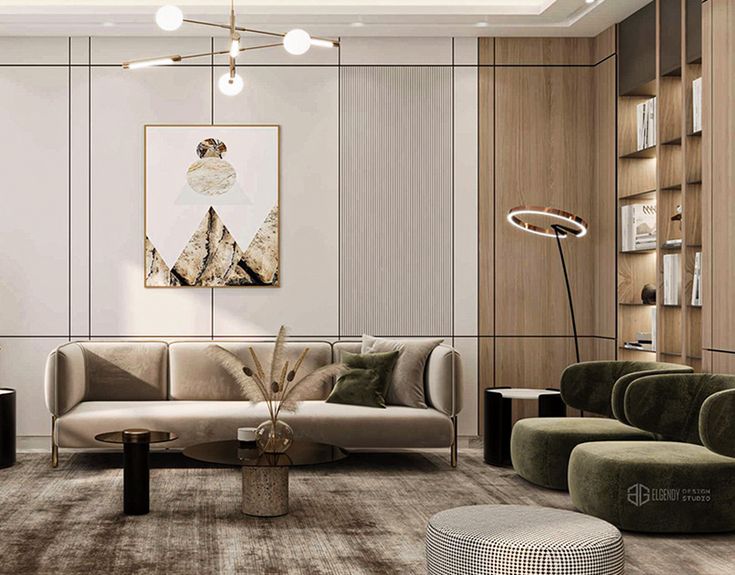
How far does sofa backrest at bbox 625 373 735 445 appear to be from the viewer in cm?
455

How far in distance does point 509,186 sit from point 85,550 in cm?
417

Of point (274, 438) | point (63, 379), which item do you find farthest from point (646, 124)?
point (63, 379)

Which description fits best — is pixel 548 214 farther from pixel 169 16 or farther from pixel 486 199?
pixel 169 16

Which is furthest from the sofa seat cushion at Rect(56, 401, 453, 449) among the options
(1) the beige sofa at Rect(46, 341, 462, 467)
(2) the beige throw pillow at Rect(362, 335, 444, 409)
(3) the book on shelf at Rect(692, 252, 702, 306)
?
(3) the book on shelf at Rect(692, 252, 702, 306)

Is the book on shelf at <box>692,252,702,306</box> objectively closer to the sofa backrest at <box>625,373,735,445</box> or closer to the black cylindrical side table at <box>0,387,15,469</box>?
the sofa backrest at <box>625,373,735,445</box>

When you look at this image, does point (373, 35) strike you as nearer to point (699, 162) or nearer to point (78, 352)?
point (699, 162)

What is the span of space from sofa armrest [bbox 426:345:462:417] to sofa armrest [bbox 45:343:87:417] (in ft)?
7.92

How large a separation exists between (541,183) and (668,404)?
259 cm

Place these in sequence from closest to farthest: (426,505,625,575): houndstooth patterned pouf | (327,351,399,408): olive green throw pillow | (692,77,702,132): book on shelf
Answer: (426,505,625,575): houndstooth patterned pouf
(692,77,702,132): book on shelf
(327,351,399,408): olive green throw pillow

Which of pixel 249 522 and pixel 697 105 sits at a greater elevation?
pixel 697 105

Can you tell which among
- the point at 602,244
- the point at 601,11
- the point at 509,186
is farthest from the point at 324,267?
the point at 601,11

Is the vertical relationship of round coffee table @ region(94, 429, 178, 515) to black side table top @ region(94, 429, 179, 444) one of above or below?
below

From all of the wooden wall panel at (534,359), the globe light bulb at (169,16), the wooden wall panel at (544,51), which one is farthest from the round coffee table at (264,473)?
the wooden wall panel at (544,51)

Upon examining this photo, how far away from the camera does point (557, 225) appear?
6293 millimetres
